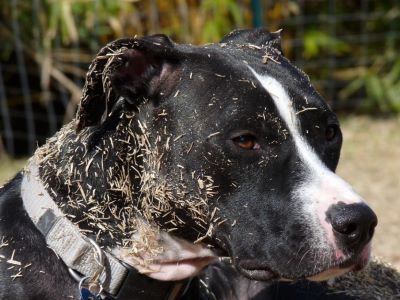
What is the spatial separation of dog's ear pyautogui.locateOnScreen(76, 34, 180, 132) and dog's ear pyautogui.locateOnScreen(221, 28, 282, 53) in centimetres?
42

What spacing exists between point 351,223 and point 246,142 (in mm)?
455

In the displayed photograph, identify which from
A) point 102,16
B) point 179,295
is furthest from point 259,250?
point 102,16

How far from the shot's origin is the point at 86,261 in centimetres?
339

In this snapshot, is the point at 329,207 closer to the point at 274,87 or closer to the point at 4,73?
the point at 274,87

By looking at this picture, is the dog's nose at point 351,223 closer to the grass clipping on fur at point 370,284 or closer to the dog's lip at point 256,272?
the dog's lip at point 256,272

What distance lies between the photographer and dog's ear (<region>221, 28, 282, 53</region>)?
148 inches

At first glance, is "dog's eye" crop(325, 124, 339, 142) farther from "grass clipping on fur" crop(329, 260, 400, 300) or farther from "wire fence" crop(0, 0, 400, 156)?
"wire fence" crop(0, 0, 400, 156)

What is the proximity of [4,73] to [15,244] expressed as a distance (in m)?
5.55

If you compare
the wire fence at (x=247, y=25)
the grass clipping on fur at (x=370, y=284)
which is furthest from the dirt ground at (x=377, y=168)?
the grass clipping on fur at (x=370, y=284)

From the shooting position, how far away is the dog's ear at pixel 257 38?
3.77 m

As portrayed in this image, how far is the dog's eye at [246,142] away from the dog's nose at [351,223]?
14.4 inches

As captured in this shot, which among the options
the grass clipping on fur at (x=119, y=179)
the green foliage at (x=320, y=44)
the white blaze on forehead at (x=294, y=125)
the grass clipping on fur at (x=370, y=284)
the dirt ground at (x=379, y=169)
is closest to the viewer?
the white blaze on forehead at (x=294, y=125)

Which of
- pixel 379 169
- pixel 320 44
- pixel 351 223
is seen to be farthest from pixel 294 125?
pixel 320 44

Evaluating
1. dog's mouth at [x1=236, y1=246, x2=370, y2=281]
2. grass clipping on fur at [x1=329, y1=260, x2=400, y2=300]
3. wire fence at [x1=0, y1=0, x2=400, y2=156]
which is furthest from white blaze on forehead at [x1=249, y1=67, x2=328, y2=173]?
wire fence at [x1=0, y1=0, x2=400, y2=156]
